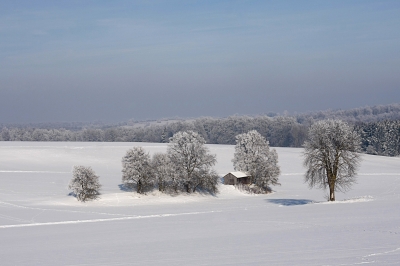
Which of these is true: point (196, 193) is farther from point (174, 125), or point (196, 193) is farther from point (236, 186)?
point (174, 125)

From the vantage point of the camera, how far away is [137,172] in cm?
5434

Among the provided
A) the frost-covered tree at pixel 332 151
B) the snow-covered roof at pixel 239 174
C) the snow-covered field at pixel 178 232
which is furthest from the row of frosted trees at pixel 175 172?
the frost-covered tree at pixel 332 151

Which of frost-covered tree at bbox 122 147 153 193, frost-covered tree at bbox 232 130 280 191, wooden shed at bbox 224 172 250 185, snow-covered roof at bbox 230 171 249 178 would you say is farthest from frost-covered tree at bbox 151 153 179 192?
frost-covered tree at bbox 232 130 280 191

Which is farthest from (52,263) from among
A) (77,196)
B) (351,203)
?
(77,196)

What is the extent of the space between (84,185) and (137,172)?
692 centimetres

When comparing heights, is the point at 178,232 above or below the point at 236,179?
below

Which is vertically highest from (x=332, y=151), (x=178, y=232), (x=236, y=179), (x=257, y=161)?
(x=332, y=151)

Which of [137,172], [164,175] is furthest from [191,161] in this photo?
[137,172]

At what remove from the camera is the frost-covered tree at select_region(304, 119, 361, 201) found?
4106cm

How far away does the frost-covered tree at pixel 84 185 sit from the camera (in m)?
49.5

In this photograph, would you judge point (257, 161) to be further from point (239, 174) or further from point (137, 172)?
point (137, 172)

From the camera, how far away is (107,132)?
529 ft

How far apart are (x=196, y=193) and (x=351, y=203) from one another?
2325cm

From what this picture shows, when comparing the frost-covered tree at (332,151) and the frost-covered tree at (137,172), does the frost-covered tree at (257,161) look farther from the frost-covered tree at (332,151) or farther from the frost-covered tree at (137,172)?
the frost-covered tree at (332,151)
